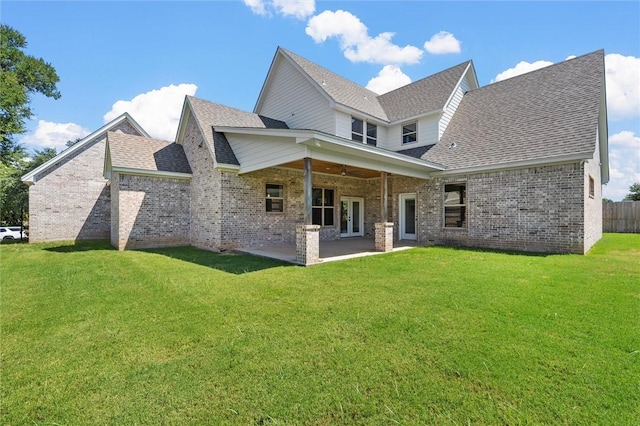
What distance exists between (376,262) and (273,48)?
1355 centimetres

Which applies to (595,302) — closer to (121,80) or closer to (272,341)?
(272,341)

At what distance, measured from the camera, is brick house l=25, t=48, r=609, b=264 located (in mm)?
9703

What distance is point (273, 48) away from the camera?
15.8m

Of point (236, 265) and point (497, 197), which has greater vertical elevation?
point (497, 197)

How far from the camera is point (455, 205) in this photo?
12.2 m

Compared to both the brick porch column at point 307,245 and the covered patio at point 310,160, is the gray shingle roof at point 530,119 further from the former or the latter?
the brick porch column at point 307,245

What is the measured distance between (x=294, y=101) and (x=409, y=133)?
6.48 m

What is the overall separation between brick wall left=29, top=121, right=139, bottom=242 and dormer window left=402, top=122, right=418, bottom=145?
679 inches

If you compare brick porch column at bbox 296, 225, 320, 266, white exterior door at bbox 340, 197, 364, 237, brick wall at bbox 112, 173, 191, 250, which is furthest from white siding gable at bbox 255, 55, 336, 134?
brick porch column at bbox 296, 225, 320, 266

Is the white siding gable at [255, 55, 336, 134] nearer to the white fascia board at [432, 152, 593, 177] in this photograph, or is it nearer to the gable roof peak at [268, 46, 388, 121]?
the gable roof peak at [268, 46, 388, 121]

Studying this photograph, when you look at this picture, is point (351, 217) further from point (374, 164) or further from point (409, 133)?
point (374, 164)

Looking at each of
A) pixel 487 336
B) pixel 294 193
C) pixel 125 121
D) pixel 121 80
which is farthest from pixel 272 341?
pixel 125 121

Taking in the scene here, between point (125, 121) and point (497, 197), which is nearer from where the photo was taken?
point (497, 197)

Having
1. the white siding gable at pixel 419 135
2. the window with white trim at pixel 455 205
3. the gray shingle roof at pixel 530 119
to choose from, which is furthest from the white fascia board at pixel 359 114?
the window with white trim at pixel 455 205
